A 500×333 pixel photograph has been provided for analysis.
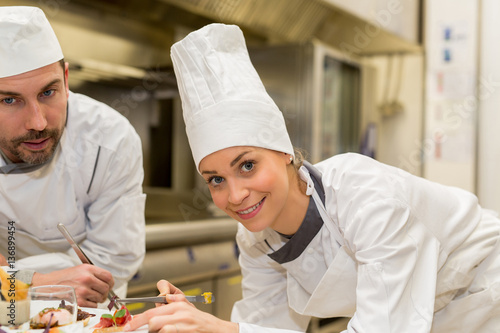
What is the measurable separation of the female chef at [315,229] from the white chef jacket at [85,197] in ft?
1.21

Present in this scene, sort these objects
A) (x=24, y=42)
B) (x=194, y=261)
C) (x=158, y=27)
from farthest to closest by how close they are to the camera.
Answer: (x=158, y=27) < (x=194, y=261) < (x=24, y=42)

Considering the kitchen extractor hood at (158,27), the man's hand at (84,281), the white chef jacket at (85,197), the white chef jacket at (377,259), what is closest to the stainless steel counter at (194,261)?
the white chef jacket at (85,197)

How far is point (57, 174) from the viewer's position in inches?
59.9

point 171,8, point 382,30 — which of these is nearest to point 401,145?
point 382,30

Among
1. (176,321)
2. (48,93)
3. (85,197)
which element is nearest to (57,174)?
(85,197)

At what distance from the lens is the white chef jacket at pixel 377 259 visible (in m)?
1.09

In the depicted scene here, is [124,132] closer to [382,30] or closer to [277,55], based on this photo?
[277,55]

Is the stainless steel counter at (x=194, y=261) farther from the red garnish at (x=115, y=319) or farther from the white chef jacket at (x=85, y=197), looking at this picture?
the red garnish at (x=115, y=319)

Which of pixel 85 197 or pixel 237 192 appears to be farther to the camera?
pixel 85 197

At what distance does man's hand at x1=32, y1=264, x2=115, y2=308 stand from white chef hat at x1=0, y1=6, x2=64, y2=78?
0.49 meters

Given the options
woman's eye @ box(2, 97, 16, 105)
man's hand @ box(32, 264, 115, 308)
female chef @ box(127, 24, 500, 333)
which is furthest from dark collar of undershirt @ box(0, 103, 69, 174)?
female chef @ box(127, 24, 500, 333)

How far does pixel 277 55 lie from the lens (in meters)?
3.30

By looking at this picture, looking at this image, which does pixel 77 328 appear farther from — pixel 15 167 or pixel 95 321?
pixel 15 167

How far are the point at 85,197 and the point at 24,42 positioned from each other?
1.58 feet
